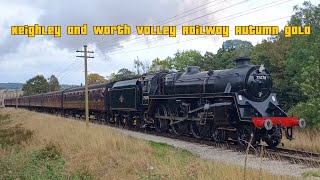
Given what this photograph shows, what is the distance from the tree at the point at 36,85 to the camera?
364ft

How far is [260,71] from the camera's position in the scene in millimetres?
14766

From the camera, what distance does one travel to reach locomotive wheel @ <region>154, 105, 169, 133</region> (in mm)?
19875

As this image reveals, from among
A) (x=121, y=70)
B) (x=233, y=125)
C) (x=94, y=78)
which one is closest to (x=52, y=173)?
(x=233, y=125)

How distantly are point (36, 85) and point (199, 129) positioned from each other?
103600mm

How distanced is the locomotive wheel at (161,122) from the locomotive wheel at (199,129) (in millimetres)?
2635

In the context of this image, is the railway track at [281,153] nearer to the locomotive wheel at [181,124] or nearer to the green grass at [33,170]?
the locomotive wheel at [181,124]

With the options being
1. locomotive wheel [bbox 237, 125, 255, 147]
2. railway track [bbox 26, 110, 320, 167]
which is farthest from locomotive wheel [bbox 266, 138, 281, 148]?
locomotive wheel [bbox 237, 125, 255, 147]

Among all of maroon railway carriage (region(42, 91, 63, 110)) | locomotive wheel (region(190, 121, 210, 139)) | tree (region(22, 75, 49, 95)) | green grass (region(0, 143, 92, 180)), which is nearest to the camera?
green grass (region(0, 143, 92, 180))

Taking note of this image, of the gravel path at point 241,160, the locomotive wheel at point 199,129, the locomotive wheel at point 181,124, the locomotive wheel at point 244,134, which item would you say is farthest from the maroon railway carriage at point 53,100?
the locomotive wheel at point 244,134

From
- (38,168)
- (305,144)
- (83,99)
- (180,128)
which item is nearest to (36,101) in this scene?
(83,99)

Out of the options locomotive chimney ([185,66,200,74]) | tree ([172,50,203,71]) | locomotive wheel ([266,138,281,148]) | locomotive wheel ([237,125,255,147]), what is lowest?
locomotive wheel ([266,138,281,148])

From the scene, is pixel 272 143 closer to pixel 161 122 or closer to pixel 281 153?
pixel 281 153

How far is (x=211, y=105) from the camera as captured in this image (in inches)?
589

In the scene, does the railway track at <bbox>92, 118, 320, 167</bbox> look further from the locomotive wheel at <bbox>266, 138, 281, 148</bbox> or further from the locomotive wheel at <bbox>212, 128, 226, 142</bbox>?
the locomotive wheel at <bbox>266, 138, 281, 148</bbox>
